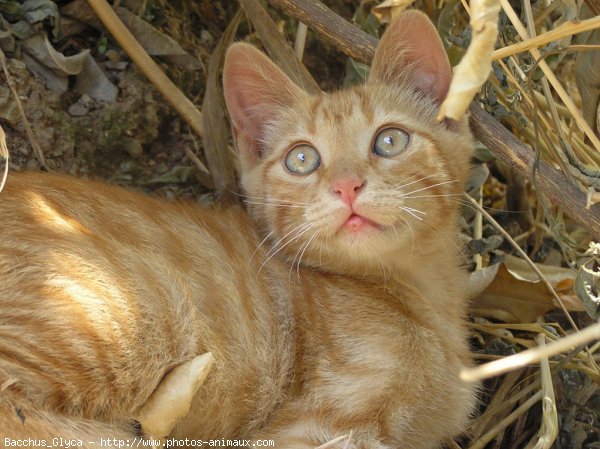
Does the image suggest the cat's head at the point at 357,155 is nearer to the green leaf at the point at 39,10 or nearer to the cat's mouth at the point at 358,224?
the cat's mouth at the point at 358,224

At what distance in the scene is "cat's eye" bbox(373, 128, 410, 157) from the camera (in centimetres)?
287

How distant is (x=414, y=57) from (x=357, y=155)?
55 cm

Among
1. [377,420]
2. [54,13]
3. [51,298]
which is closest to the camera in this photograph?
[51,298]

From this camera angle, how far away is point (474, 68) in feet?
5.60

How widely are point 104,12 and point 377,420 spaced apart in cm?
219

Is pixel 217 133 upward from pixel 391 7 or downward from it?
downward

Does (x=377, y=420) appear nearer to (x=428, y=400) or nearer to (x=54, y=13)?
(x=428, y=400)

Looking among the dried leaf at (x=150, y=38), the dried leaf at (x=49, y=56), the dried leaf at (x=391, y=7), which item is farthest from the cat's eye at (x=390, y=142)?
the dried leaf at (x=49, y=56)

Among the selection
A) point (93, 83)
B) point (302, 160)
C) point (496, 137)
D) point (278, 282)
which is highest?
point (496, 137)

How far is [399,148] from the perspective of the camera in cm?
288

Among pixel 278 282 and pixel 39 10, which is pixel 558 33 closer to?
pixel 278 282

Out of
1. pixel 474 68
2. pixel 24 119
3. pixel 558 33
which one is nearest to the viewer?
pixel 474 68

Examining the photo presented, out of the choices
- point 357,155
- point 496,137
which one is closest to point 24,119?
point 357,155

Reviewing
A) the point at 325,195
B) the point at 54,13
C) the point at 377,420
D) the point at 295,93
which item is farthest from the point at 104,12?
the point at 377,420
